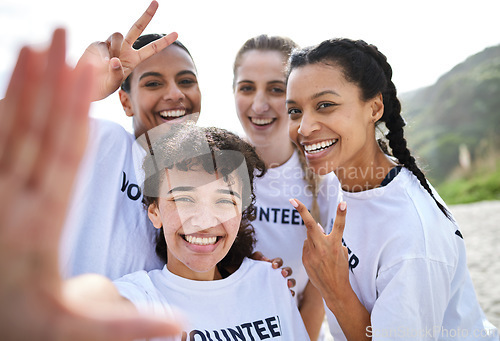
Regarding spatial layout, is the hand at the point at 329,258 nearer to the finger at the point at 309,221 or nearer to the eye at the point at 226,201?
the finger at the point at 309,221

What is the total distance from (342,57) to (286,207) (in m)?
1.04

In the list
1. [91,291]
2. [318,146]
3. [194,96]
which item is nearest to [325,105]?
[318,146]

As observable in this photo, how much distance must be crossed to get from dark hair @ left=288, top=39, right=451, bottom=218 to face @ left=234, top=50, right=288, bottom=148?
1.76ft

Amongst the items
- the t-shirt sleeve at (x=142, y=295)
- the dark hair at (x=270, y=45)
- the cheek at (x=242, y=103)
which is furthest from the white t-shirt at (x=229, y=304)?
the dark hair at (x=270, y=45)

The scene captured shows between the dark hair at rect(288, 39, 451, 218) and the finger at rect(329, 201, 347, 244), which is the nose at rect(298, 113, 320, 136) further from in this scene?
the finger at rect(329, 201, 347, 244)

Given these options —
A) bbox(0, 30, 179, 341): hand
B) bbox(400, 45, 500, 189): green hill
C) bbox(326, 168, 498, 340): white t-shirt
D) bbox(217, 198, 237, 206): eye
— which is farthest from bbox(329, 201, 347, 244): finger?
bbox(400, 45, 500, 189): green hill

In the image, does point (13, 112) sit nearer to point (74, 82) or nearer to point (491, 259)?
point (74, 82)

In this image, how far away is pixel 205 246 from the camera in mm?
1920

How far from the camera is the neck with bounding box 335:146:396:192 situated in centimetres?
228

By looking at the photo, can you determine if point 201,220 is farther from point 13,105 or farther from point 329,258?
point 13,105

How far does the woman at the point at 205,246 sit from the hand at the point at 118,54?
415 mm

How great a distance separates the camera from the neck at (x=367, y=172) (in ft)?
7.48

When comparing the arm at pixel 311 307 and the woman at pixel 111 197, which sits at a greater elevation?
the woman at pixel 111 197

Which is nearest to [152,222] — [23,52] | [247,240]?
[247,240]
